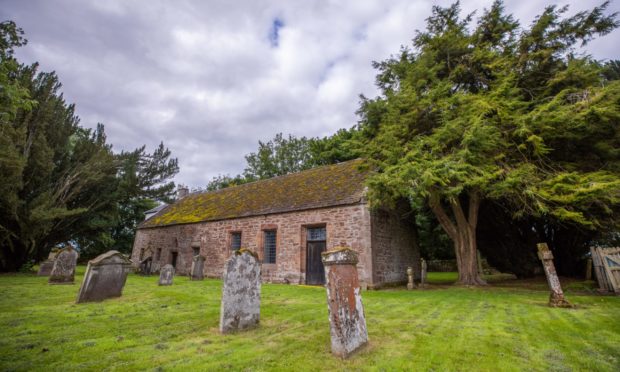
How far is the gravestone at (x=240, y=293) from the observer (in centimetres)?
512

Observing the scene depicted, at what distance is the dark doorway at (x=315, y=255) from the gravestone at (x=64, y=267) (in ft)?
33.7

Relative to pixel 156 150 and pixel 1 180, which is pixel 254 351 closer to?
pixel 1 180

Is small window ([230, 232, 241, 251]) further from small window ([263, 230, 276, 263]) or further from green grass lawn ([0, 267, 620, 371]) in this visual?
green grass lawn ([0, 267, 620, 371])

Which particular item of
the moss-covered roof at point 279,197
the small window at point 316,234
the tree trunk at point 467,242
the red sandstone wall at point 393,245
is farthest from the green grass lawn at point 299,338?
the moss-covered roof at point 279,197

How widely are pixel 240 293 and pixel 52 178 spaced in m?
19.0

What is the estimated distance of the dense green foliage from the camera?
14055mm

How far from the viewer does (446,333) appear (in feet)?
16.0

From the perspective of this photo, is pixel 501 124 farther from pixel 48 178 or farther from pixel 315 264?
pixel 48 178

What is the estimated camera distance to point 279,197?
17516 mm

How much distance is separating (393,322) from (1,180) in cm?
1805

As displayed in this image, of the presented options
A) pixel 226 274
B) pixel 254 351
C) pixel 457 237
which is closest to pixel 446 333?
pixel 254 351

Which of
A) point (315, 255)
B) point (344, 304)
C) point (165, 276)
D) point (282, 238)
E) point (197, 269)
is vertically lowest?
point (165, 276)

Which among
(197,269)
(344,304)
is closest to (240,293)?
(344,304)

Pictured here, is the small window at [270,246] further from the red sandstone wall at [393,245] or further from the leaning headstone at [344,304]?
the leaning headstone at [344,304]
